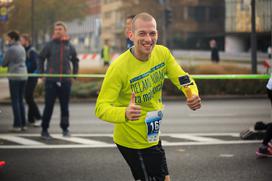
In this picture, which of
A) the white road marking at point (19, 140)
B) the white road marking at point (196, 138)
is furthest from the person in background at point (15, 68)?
the white road marking at point (196, 138)

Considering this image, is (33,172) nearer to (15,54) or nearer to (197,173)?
(197,173)

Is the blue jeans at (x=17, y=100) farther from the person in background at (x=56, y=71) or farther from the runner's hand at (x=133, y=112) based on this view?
the runner's hand at (x=133, y=112)

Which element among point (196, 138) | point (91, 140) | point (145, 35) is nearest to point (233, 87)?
point (196, 138)

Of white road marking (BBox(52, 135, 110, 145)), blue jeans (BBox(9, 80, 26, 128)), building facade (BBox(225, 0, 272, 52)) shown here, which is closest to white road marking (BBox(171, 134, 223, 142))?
white road marking (BBox(52, 135, 110, 145))

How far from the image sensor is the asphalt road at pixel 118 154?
Answer: 25.6 feet

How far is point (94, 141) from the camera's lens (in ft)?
34.6

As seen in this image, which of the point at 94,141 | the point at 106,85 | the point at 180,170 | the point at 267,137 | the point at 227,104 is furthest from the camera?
the point at 227,104

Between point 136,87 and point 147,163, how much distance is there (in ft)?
2.03

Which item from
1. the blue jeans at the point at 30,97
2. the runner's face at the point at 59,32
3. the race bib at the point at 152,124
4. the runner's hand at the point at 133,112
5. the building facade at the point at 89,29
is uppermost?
the building facade at the point at 89,29

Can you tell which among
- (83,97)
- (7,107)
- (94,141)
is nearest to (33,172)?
(94,141)

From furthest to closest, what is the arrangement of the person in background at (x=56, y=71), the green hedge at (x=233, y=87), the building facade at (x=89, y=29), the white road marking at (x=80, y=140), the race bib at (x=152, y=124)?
the building facade at (x=89, y=29), the green hedge at (x=233, y=87), the person in background at (x=56, y=71), the white road marking at (x=80, y=140), the race bib at (x=152, y=124)

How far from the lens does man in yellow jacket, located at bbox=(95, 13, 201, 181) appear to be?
4.81 meters

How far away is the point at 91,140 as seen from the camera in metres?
10.7

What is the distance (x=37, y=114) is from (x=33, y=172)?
17.6 ft
